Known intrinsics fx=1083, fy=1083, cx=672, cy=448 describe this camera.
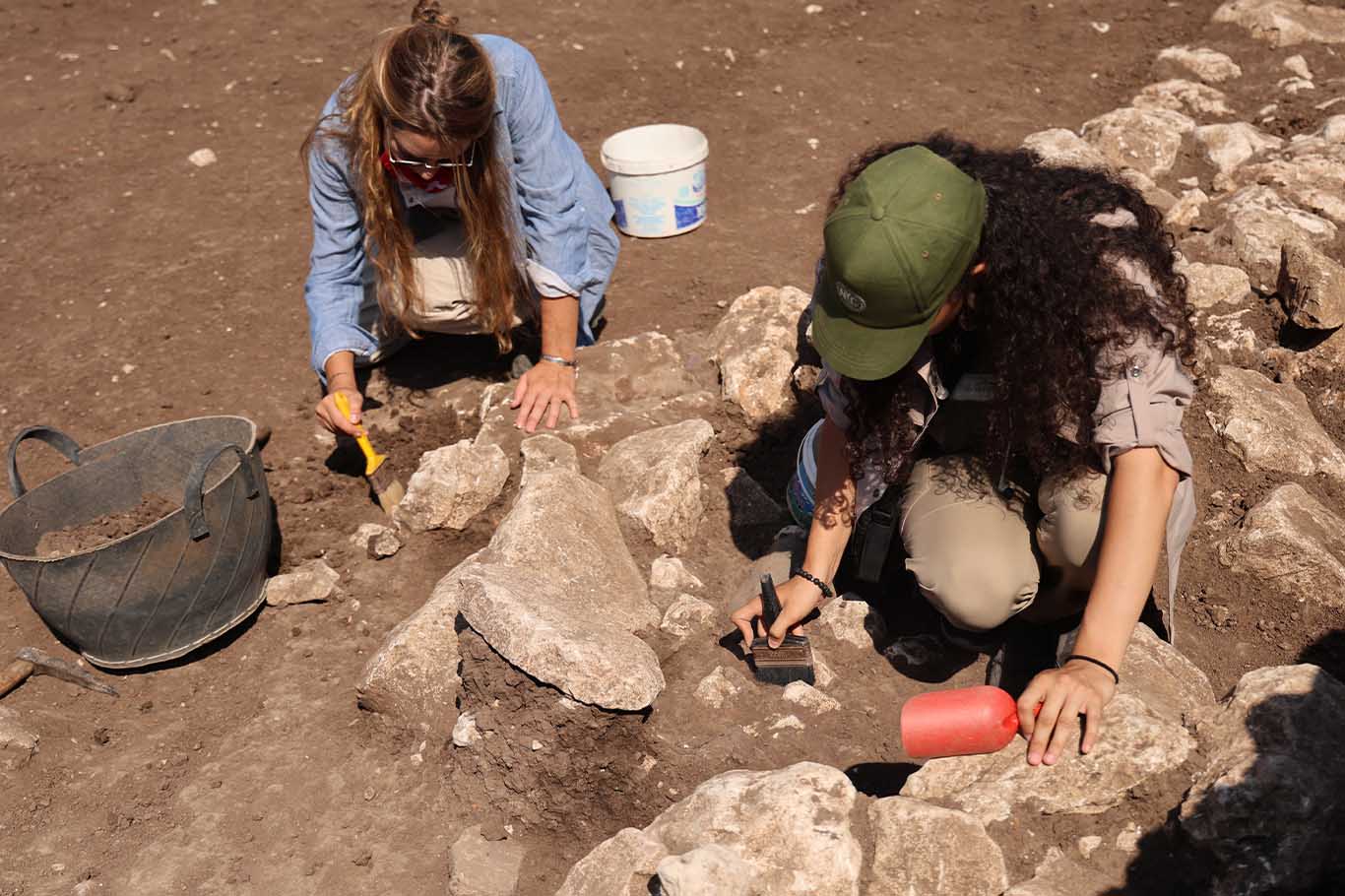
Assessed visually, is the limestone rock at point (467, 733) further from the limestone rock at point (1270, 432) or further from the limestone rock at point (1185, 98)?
the limestone rock at point (1185, 98)

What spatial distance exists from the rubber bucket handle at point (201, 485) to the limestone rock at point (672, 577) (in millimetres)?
1175

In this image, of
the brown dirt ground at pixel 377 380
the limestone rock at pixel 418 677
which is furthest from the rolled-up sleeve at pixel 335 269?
the limestone rock at pixel 418 677

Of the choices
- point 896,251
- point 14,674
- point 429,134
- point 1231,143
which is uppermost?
point 896,251

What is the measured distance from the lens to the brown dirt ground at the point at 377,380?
2.52 meters

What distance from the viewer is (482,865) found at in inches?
94.1

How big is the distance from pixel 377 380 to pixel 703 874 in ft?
8.71

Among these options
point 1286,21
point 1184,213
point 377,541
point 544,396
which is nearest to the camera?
point 377,541

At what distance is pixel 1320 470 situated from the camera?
10.3 ft

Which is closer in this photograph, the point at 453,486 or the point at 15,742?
the point at 15,742

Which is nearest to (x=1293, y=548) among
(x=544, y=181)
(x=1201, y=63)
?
(x=544, y=181)

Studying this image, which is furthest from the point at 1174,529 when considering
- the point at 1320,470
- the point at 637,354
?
the point at 637,354

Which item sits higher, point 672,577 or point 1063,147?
point 1063,147

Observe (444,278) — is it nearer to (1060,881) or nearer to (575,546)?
(575,546)

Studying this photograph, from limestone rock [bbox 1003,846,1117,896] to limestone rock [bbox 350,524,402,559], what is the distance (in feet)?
6.71
